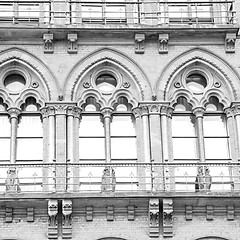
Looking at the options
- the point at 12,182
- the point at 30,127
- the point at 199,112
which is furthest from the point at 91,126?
the point at 199,112

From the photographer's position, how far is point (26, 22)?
2531 cm

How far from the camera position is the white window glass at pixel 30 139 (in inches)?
938

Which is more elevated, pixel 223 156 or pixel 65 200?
pixel 223 156

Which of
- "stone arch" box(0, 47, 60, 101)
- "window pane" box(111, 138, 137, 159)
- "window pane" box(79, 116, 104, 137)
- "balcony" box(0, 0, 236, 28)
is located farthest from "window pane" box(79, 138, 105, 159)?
"balcony" box(0, 0, 236, 28)

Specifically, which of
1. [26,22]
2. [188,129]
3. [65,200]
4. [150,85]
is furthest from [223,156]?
[26,22]

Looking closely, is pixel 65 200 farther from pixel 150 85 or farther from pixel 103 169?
pixel 150 85

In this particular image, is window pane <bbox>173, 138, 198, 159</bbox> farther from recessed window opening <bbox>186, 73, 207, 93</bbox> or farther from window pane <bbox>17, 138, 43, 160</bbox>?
window pane <bbox>17, 138, 43, 160</bbox>

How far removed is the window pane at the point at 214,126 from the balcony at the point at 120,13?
2.67 meters

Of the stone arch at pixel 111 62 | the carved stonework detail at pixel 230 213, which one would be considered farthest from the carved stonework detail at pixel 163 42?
the carved stonework detail at pixel 230 213

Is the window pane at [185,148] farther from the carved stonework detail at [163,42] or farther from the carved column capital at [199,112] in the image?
the carved stonework detail at [163,42]

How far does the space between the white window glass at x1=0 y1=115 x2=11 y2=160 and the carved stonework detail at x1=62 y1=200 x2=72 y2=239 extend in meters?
2.58

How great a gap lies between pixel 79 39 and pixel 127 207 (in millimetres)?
5262

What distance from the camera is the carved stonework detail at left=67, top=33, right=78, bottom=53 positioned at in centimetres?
2462

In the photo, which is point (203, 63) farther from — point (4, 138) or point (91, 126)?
point (4, 138)
